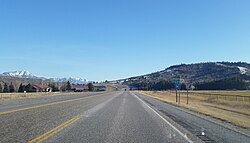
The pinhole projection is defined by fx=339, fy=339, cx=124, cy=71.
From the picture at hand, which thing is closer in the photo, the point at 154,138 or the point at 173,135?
the point at 154,138

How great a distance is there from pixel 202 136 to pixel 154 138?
6.38 feet

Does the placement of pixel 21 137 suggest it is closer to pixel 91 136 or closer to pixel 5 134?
pixel 5 134

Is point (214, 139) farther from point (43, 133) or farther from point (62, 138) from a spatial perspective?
point (43, 133)

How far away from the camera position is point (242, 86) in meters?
194

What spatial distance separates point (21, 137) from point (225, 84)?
19340 centimetres

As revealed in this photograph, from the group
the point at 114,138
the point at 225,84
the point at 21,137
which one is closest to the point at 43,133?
the point at 21,137

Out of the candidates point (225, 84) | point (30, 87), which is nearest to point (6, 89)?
point (30, 87)

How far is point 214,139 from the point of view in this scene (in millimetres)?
11375

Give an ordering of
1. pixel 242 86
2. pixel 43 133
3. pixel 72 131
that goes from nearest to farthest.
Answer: pixel 43 133
pixel 72 131
pixel 242 86

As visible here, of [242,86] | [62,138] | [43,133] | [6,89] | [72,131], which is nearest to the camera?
[62,138]

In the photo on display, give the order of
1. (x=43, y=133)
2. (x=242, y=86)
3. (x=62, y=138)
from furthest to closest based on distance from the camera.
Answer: (x=242, y=86), (x=43, y=133), (x=62, y=138)

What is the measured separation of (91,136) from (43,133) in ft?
5.71

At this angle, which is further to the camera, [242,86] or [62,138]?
[242,86]

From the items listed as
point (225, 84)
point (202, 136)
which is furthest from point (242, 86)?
point (202, 136)
